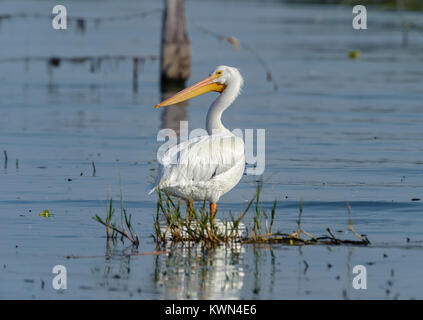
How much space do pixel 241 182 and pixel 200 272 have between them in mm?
4681

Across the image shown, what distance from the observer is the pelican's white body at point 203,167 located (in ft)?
30.9

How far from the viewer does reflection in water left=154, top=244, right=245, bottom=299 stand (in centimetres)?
744

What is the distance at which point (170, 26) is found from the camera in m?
22.8

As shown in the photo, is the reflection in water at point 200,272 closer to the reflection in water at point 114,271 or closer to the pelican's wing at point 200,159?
the reflection in water at point 114,271

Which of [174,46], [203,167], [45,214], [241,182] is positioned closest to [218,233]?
[203,167]

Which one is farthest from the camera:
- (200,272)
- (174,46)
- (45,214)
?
(174,46)

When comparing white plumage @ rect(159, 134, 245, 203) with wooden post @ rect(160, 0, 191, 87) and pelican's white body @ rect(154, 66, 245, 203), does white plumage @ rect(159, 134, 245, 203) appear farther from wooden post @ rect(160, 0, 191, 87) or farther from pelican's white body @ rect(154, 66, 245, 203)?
wooden post @ rect(160, 0, 191, 87)

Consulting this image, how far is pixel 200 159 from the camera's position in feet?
31.4

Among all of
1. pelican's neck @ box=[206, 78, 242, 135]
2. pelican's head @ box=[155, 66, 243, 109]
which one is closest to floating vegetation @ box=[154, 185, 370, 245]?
pelican's neck @ box=[206, 78, 242, 135]

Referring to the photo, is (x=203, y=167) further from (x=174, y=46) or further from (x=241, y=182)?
(x=174, y=46)

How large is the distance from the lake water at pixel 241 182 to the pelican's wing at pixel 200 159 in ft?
2.15

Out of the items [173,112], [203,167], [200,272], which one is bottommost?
[200,272]

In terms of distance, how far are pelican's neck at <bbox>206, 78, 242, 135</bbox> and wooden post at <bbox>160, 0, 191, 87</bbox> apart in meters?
12.0
